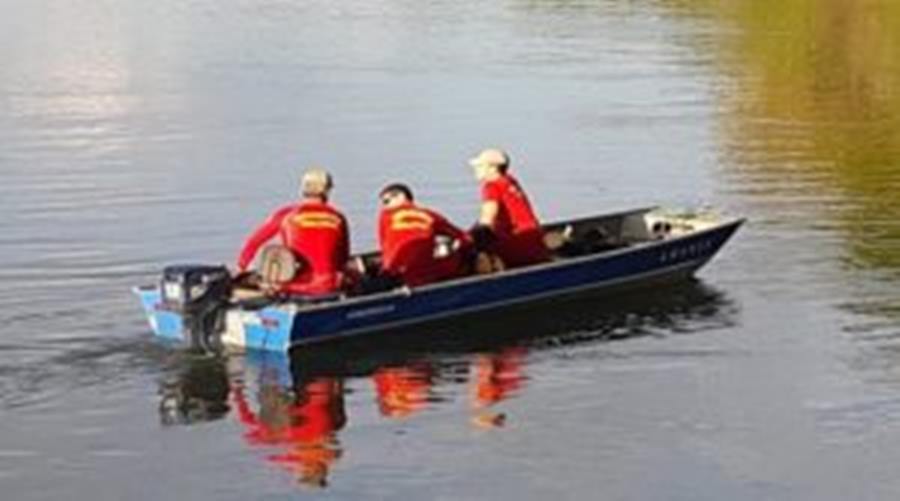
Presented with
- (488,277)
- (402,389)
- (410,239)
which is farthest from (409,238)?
(402,389)

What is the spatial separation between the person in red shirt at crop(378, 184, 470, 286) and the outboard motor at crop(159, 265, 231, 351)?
194 centimetres

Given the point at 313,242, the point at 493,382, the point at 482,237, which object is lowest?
the point at 493,382

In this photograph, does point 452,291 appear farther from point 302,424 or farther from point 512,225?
point 302,424

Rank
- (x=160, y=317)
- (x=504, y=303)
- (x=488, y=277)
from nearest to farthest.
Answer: (x=160, y=317)
(x=488, y=277)
(x=504, y=303)

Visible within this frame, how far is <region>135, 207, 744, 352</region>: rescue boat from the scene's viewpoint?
810 inches

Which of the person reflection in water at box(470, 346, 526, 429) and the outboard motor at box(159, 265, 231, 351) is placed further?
the outboard motor at box(159, 265, 231, 351)

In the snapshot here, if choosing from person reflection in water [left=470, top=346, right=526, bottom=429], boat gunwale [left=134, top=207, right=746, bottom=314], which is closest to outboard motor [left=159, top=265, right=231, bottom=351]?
boat gunwale [left=134, top=207, right=746, bottom=314]

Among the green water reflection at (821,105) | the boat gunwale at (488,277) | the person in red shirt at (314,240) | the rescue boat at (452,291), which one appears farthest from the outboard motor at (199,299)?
the green water reflection at (821,105)

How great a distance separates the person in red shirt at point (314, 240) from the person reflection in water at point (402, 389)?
1182mm

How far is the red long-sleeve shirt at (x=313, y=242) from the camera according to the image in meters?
21.0

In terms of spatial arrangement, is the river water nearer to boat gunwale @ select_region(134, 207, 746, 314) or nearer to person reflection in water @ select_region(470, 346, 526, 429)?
person reflection in water @ select_region(470, 346, 526, 429)

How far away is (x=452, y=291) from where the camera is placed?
21.9 meters

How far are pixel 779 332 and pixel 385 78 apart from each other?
30126 mm

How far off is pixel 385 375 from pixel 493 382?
42.1 inches
